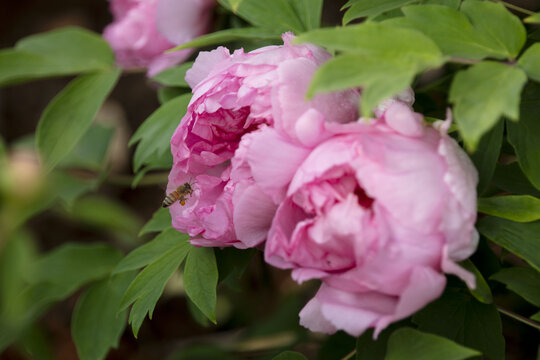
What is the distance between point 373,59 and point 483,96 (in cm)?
8

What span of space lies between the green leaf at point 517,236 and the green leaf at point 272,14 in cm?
28

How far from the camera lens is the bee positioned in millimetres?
544

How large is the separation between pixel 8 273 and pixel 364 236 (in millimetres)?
1180

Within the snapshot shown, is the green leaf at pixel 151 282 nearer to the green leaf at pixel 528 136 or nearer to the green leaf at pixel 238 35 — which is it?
the green leaf at pixel 238 35

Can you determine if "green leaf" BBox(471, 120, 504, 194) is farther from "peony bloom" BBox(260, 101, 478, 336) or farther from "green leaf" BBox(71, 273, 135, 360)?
"green leaf" BBox(71, 273, 135, 360)

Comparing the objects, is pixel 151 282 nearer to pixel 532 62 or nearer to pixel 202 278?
pixel 202 278

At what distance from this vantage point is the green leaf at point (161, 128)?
658mm

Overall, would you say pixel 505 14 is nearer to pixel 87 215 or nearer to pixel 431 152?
pixel 431 152

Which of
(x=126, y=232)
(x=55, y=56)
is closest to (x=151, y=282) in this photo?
(x=55, y=56)

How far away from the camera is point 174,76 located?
0.72 m

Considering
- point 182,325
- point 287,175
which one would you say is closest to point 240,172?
point 287,175

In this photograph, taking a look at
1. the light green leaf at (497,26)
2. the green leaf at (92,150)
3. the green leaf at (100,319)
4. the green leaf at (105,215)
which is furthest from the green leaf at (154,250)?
the green leaf at (105,215)

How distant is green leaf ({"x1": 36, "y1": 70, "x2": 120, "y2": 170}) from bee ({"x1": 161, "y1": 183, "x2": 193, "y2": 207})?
202mm

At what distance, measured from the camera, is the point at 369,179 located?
1.37 ft
